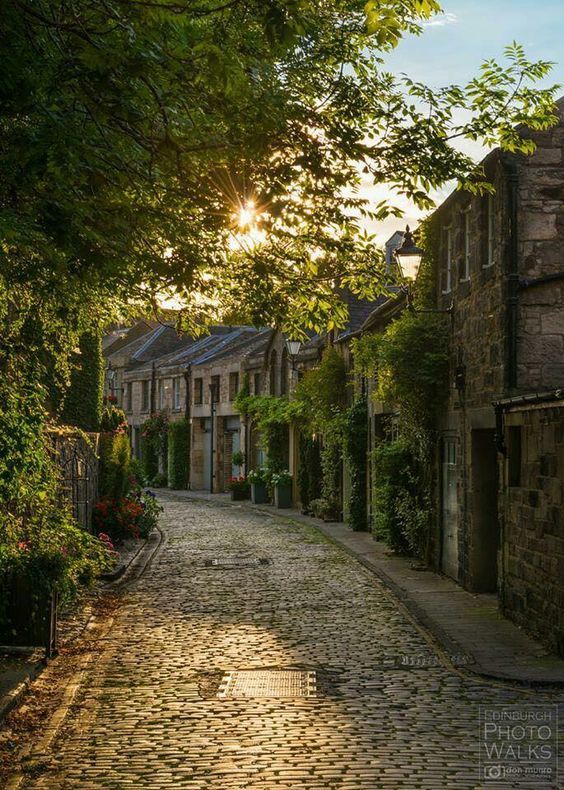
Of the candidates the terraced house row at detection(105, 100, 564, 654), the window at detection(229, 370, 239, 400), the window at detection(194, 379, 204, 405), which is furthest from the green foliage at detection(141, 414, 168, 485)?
the terraced house row at detection(105, 100, 564, 654)

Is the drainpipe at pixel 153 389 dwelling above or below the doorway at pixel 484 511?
above

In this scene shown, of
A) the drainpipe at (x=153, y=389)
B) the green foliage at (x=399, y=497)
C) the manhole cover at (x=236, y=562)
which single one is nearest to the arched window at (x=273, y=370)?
the drainpipe at (x=153, y=389)

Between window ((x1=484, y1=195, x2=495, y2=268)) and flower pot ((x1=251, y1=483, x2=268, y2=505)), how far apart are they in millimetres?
24199

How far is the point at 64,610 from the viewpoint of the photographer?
1282 cm

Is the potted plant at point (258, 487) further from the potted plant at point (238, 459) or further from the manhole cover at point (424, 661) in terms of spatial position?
the manhole cover at point (424, 661)

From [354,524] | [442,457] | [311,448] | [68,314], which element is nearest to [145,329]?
[311,448]

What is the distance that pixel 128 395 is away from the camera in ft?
197

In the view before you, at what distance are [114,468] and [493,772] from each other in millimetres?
15930

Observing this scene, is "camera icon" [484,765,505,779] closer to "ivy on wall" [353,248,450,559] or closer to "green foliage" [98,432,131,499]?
"ivy on wall" [353,248,450,559]

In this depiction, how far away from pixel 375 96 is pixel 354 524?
57.8 feet

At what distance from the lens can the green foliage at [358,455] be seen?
25.4 m

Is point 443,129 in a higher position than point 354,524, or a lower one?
higher

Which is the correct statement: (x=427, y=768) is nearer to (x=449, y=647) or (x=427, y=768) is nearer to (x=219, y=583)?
(x=449, y=647)

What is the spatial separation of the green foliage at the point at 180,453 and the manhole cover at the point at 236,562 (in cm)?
3145
